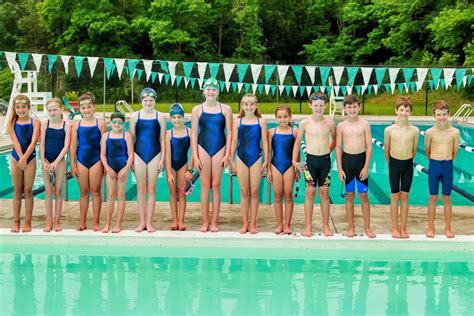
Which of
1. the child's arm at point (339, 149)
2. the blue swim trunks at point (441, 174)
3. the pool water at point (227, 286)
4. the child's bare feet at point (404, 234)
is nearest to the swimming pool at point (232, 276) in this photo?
the pool water at point (227, 286)

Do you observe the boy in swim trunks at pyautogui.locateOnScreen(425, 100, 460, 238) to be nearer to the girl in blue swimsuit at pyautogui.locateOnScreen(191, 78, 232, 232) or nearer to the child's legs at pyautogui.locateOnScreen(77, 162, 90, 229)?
the girl in blue swimsuit at pyautogui.locateOnScreen(191, 78, 232, 232)

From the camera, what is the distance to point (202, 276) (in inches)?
188

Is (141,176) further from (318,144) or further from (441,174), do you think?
(441,174)

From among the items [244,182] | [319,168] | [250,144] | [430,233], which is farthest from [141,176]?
[430,233]

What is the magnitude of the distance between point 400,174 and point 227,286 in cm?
195

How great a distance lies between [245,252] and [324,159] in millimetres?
1133

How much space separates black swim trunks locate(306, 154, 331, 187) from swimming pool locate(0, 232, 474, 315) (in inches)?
22.4

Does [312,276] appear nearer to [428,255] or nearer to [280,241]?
[280,241]

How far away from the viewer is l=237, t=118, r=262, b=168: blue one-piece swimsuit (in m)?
5.38

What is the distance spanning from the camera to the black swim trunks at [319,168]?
5.32 m

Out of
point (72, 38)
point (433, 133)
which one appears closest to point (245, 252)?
point (433, 133)

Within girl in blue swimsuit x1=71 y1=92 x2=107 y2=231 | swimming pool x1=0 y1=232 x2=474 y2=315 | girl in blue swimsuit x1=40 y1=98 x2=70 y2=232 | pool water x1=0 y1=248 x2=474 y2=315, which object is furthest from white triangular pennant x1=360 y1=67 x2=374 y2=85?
girl in blue swimsuit x1=40 y1=98 x2=70 y2=232

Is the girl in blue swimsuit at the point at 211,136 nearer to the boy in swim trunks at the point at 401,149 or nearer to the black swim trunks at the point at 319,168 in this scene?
the black swim trunks at the point at 319,168

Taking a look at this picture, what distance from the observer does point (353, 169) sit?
5.30m
